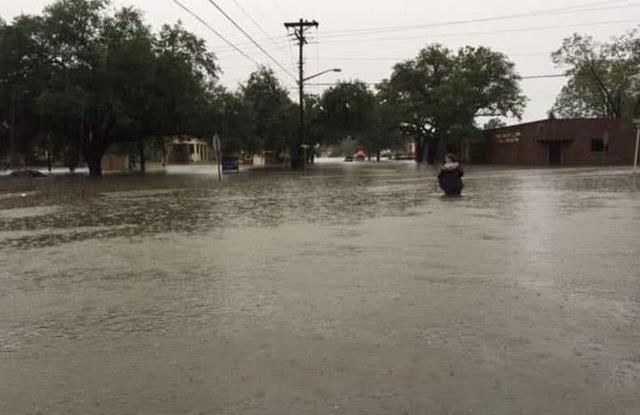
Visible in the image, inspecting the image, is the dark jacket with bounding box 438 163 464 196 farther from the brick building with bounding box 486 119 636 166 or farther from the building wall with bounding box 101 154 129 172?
the building wall with bounding box 101 154 129 172

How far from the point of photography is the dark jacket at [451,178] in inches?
825

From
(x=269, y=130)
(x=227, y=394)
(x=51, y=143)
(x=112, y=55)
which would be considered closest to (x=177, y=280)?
(x=227, y=394)

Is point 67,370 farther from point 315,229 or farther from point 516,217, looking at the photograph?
point 516,217

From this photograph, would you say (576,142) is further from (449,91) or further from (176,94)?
(176,94)

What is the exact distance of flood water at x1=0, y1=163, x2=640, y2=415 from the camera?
180 inches

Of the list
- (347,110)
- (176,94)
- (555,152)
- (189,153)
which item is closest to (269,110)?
(347,110)

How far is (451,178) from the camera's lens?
21.1m

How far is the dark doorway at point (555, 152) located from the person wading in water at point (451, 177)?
4408 cm

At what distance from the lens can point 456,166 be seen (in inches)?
819

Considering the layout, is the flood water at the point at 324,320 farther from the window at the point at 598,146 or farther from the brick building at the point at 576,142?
the window at the point at 598,146

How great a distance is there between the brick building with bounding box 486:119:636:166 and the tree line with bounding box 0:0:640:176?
8344 millimetres

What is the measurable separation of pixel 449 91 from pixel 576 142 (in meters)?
15.7

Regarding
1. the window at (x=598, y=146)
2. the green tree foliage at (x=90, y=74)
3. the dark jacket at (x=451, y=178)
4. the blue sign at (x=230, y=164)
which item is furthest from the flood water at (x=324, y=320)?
the window at (x=598, y=146)

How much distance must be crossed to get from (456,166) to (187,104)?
29.4 m
